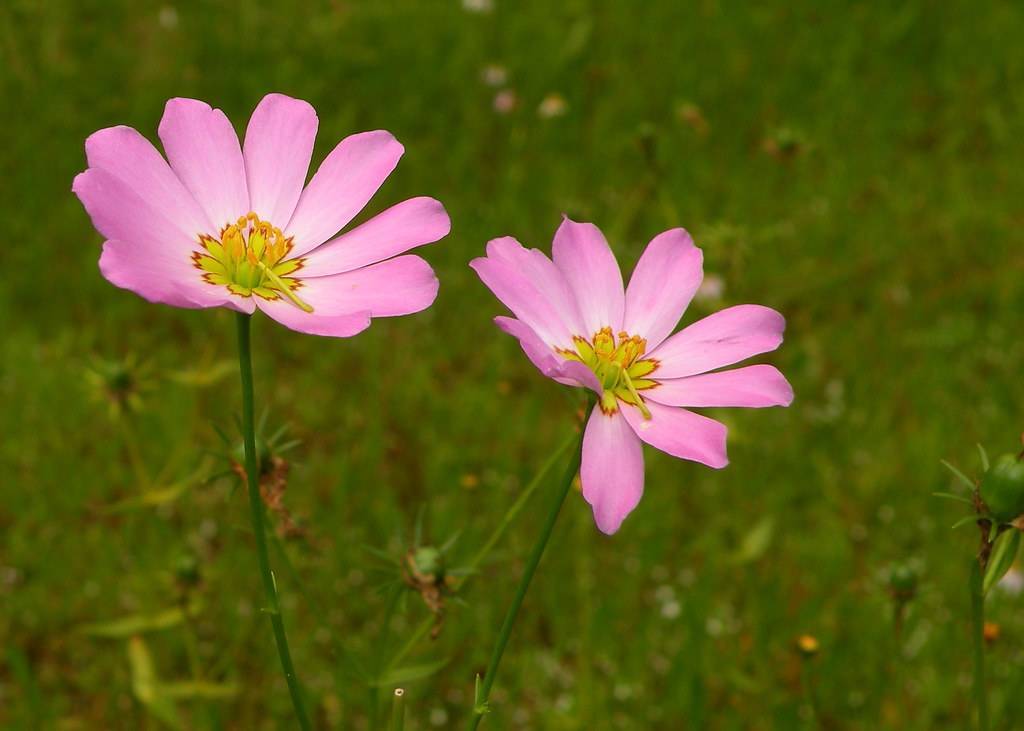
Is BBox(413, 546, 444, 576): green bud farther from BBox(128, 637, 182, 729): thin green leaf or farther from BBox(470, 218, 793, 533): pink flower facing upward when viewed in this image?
BBox(128, 637, 182, 729): thin green leaf

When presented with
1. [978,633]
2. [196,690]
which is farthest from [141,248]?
[196,690]

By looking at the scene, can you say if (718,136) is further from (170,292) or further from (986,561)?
(170,292)

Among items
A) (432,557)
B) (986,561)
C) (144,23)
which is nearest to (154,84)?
(144,23)

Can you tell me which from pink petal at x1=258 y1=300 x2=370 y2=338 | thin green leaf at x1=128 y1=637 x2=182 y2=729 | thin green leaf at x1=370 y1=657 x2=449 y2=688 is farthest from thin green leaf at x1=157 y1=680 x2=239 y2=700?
pink petal at x1=258 y1=300 x2=370 y2=338

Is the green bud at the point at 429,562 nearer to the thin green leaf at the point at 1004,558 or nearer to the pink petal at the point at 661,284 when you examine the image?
the pink petal at the point at 661,284

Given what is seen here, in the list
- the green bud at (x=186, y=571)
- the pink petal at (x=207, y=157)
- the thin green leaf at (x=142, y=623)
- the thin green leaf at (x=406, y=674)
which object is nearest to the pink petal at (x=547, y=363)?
the pink petal at (x=207, y=157)
